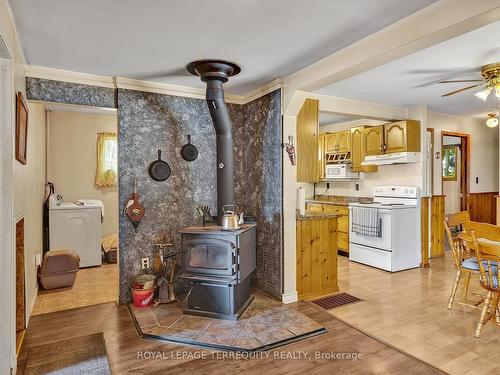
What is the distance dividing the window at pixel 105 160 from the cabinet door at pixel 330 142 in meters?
3.87

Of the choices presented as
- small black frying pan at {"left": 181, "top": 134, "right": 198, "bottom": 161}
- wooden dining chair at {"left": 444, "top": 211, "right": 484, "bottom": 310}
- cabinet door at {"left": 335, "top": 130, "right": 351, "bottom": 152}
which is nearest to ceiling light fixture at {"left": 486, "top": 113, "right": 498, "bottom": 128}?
cabinet door at {"left": 335, "top": 130, "right": 351, "bottom": 152}

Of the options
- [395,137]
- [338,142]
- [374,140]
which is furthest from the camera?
[338,142]

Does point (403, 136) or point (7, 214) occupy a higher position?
point (403, 136)

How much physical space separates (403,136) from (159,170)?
11.4 ft

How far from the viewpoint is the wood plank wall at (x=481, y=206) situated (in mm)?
6074

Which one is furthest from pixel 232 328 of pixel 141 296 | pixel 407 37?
pixel 407 37

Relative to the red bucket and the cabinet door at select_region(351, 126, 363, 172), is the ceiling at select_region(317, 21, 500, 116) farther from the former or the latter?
the red bucket

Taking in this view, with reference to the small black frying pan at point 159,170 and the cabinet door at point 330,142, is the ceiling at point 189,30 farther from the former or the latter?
the cabinet door at point 330,142

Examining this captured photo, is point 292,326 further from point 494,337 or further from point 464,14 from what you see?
point 464,14

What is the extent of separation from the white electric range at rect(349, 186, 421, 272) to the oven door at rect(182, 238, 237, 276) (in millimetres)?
2635

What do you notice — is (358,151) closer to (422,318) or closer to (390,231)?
(390,231)

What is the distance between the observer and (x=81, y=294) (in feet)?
12.3

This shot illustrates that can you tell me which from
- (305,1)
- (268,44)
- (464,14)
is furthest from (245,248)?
(464,14)

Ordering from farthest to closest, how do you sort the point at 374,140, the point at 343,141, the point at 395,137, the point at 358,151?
the point at 343,141, the point at 358,151, the point at 374,140, the point at 395,137
